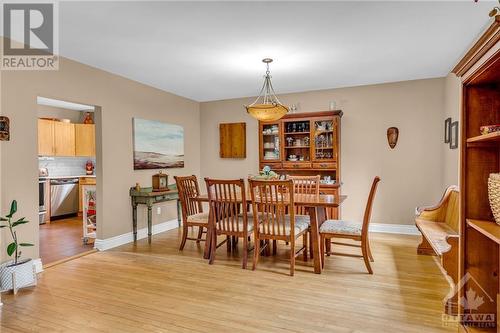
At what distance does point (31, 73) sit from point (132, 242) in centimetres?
257

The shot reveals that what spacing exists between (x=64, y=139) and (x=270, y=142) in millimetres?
4440

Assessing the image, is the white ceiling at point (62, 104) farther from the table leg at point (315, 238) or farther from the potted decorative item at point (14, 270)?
the table leg at point (315, 238)

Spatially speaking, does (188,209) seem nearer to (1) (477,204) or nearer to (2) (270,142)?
(2) (270,142)

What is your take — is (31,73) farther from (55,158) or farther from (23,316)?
(55,158)

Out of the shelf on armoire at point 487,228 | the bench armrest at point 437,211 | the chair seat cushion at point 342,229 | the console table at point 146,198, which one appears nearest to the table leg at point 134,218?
the console table at point 146,198

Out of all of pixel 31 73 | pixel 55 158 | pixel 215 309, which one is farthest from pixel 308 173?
pixel 55 158

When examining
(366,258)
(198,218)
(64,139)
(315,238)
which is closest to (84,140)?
(64,139)

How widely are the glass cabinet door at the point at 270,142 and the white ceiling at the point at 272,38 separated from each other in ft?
3.63

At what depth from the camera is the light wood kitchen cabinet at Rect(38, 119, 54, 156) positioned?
604cm

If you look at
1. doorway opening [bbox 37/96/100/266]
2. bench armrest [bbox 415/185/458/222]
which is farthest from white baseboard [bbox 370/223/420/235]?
doorway opening [bbox 37/96/100/266]

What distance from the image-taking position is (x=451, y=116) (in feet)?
14.0

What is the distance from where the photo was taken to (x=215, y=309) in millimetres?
2439

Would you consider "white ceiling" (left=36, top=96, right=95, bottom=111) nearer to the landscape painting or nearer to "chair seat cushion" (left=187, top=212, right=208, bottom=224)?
the landscape painting

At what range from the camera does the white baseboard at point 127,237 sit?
13.6 ft
